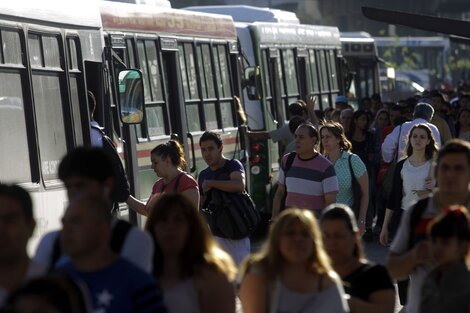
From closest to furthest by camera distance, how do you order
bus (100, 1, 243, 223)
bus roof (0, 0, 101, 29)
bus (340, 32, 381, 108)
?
bus roof (0, 0, 101, 29) → bus (100, 1, 243, 223) → bus (340, 32, 381, 108)

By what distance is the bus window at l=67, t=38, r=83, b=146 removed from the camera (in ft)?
44.4

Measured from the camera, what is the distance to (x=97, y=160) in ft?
21.2

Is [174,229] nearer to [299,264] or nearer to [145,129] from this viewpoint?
[299,264]

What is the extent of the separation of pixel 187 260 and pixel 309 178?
583 cm

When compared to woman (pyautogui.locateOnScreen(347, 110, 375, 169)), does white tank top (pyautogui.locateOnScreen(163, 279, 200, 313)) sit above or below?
below

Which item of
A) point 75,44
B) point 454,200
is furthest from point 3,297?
point 75,44

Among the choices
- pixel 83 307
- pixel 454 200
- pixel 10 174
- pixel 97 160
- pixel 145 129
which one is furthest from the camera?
pixel 145 129

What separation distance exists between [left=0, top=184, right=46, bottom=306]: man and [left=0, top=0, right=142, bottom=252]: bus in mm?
5637

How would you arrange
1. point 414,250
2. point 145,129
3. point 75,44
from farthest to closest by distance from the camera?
1. point 145,129
2. point 75,44
3. point 414,250

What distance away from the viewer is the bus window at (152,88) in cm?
1698

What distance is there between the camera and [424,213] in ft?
24.4

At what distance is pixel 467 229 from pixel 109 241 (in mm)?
1517

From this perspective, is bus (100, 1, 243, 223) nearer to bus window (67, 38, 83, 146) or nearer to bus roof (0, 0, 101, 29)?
bus roof (0, 0, 101, 29)

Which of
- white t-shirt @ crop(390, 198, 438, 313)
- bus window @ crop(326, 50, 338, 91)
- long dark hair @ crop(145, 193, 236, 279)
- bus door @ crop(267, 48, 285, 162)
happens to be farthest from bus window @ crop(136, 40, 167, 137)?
bus window @ crop(326, 50, 338, 91)
